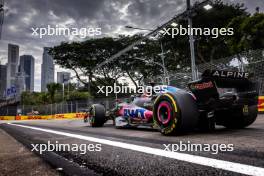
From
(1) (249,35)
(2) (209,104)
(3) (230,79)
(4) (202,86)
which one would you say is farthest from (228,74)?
(1) (249,35)

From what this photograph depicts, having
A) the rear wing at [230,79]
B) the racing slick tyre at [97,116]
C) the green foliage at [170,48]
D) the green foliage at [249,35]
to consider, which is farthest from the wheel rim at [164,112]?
the green foliage at [249,35]

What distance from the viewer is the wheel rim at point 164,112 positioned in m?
4.27

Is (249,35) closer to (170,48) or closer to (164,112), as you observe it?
(170,48)

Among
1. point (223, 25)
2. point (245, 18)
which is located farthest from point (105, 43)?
point (245, 18)

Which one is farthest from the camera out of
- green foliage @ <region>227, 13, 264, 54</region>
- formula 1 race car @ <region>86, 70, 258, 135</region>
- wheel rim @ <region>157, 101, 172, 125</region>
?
green foliage @ <region>227, 13, 264, 54</region>

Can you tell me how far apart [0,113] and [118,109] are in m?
49.0

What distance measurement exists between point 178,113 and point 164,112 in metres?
0.44

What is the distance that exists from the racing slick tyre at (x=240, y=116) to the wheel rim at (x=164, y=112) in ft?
3.06

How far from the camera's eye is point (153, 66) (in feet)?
129

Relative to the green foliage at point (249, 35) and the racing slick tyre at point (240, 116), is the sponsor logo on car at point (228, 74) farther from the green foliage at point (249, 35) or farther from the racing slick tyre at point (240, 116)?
the green foliage at point (249, 35)

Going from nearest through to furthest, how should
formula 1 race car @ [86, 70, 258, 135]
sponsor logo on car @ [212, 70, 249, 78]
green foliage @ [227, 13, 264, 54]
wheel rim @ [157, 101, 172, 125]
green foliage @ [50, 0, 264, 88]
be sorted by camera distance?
sponsor logo on car @ [212, 70, 249, 78] → formula 1 race car @ [86, 70, 258, 135] → wheel rim @ [157, 101, 172, 125] → green foliage @ [227, 13, 264, 54] → green foliage @ [50, 0, 264, 88]

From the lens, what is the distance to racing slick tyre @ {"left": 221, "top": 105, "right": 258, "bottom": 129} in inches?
170

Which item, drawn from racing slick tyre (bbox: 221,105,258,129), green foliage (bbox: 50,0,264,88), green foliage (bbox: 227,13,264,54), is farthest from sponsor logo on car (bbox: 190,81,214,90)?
green foliage (bbox: 227,13,264,54)

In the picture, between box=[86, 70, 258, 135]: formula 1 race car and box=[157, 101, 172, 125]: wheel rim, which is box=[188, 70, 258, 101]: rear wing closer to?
box=[86, 70, 258, 135]: formula 1 race car
